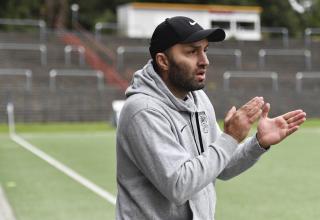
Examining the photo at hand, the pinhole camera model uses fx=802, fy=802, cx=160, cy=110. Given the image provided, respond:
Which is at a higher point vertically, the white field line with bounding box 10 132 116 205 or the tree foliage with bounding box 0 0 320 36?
the white field line with bounding box 10 132 116 205

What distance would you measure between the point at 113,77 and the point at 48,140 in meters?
15.1

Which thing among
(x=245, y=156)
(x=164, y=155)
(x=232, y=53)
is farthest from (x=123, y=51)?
(x=164, y=155)

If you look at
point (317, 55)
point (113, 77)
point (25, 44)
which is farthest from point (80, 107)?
point (317, 55)

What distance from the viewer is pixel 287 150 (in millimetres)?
17141

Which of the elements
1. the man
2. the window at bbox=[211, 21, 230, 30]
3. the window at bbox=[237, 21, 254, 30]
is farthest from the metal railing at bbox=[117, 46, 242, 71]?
the man

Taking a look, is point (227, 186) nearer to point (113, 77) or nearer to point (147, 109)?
point (147, 109)

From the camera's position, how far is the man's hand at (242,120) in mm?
3682

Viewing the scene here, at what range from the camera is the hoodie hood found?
148 inches

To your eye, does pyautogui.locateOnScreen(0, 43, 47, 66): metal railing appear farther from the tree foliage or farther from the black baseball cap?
the black baseball cap

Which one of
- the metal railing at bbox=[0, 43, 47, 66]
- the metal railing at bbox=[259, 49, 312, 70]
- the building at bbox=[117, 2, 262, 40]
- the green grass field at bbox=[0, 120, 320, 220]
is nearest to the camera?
the green grass field at bbox=[0, 120, 320, 220]

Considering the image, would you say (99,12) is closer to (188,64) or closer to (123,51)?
(123,51)

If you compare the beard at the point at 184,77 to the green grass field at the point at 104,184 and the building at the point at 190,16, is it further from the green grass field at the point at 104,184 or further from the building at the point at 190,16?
the building at the point at 190,16

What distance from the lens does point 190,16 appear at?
48.4 metres

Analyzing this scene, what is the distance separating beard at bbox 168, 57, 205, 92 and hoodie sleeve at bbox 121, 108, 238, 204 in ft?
0.65
